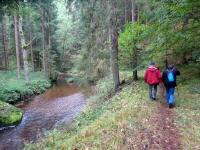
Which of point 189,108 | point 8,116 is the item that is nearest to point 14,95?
point 8,116

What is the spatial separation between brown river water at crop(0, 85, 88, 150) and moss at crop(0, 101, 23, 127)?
345mm

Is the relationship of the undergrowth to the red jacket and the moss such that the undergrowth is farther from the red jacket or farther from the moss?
the moss

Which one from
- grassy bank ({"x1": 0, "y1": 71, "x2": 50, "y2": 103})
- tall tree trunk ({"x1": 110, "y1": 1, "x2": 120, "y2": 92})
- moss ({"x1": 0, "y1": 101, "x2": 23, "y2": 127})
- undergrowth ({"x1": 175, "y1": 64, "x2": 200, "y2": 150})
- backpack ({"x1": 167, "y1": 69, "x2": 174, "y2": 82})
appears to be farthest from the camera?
grassy bank ({"x1": 0, "y1": 71, "x2": 50, "y2": 103})

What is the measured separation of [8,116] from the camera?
16.8 meters

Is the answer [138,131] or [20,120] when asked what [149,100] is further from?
[20,120]

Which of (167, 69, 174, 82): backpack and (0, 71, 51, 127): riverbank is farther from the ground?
(167, 69, 174, 82): backpack

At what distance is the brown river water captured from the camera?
44.9 feet

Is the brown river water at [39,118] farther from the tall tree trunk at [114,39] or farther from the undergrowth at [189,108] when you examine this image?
the undergrowth at [189,108]

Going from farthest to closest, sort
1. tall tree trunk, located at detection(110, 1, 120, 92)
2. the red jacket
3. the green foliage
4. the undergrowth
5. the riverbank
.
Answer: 1. the green foliage
2. the riverbank
3. tall tree trunk, located at detection(110, 1, 120, 92)
4. the red jacket
5. the undergrowth

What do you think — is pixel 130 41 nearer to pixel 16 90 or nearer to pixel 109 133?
pixel 109 133

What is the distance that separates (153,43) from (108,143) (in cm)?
938

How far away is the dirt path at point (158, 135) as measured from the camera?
338 inches

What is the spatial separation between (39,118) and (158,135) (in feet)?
31.2

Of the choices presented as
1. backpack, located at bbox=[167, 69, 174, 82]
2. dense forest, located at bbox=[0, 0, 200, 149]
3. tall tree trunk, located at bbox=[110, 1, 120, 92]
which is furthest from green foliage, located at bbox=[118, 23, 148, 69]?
backpack, located at bbox=[167, 69, 174, 82]
